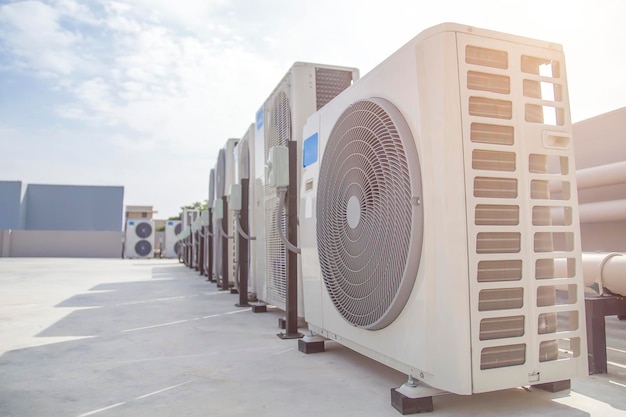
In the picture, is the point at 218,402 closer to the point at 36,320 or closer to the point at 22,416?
the point at 22,416

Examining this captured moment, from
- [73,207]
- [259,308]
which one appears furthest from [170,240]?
[259,308]

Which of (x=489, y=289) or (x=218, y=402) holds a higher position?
(x=489, y=289)

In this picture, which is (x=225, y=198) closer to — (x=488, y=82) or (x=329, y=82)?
(x=329, y=82)

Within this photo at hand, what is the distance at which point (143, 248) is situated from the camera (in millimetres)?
18797

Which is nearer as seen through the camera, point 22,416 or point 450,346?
point 450,346

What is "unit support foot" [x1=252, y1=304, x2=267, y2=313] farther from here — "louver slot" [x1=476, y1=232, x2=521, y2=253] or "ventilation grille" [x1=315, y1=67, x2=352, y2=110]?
"louver slot" [x1=476, y1=232, x2=521, y2=253]

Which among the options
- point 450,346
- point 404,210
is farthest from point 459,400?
point 404,210

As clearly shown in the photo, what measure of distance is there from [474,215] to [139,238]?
19.0 metres

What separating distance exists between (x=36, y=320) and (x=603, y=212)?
5.11 meters

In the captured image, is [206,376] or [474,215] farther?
[206,376]

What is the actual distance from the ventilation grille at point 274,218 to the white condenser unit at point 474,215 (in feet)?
5.94

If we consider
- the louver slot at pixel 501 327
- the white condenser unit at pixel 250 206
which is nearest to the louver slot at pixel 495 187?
the louver slot at pixel 501 327

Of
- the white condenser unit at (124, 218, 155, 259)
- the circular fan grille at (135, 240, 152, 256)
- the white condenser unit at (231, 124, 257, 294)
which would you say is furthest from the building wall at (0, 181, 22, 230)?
the white condenser unit at (231, 124, 257, 294)

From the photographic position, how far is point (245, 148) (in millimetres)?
5441
